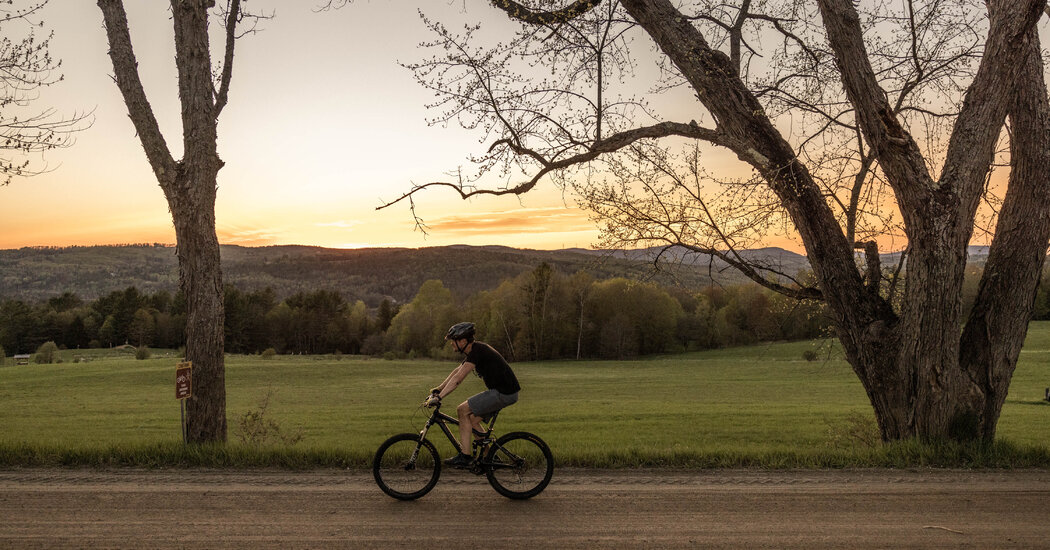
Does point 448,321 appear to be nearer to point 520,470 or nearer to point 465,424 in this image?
point 465,424

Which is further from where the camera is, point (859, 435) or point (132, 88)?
point (859, 435)

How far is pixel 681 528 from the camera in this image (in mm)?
5770

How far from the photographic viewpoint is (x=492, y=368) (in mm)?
6840

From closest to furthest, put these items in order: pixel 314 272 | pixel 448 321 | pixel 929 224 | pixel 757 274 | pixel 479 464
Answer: pixel 479 464 → pixel 929 224 → pixel 757 274 → pixel 448 321 → pixel 314 272

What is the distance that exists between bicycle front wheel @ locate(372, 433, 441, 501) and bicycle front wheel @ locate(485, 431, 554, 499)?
0.58 m

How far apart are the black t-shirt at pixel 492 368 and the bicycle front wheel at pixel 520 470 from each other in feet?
→ 1.65

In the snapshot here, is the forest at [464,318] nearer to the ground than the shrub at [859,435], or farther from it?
nearer to the ground

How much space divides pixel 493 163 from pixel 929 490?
6.86 m

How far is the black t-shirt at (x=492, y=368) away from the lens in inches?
269

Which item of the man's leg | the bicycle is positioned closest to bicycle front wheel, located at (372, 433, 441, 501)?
the bicycle

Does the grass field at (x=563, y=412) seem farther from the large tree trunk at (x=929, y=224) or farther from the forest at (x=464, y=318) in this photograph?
the forest at (x=464, y=318)

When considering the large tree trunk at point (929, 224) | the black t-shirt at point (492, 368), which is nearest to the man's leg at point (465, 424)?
the black t-shirt at point (492, 368)

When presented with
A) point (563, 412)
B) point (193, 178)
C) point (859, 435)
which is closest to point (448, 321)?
point (563, 412)

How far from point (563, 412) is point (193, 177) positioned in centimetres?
1930
